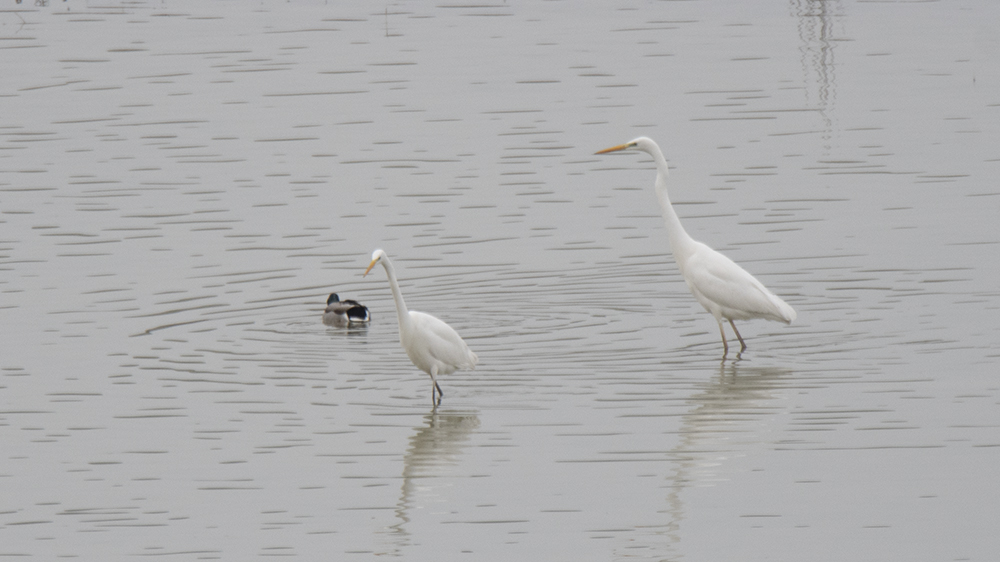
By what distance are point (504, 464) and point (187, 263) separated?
23.7 feet

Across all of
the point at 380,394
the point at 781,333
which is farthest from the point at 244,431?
the point at 781,333

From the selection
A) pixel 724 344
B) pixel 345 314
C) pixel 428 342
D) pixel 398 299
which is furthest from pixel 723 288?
pixel 345 314

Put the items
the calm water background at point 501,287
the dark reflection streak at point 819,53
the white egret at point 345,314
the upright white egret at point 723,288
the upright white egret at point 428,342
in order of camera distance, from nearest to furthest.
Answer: the calm water background at point 501,287 → the upright white egret at point 428,342 → the upright white egret at point 723,288 → the white egret at point 345,314 → the dark reflection streak at point 819,53

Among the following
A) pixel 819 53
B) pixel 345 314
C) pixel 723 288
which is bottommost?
pixel 345 314

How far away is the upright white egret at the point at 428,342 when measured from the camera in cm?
1205

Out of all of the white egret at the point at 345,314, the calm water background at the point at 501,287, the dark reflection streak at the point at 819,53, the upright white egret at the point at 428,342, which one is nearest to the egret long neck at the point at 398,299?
the upright white egret at the point at 428,342

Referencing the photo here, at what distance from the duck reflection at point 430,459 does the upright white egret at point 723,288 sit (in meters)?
2.97

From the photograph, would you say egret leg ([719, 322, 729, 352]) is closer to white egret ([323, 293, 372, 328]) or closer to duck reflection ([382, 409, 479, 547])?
duck reflection ([382, 409, 479, 547])

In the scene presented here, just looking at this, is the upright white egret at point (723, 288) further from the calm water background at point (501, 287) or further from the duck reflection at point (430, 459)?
the duck reflection at point (430, 459)

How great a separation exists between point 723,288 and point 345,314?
11.2 ft

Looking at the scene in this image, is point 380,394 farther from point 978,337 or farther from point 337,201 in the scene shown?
point 337,201

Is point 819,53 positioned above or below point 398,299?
above

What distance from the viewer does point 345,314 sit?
47.1ft

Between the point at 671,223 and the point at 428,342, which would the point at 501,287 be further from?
the point at 428,342
